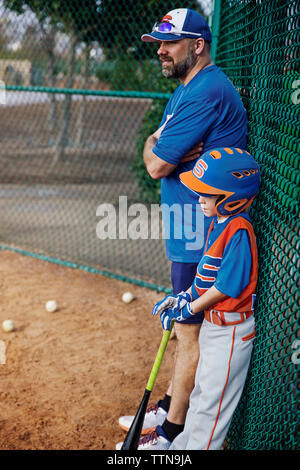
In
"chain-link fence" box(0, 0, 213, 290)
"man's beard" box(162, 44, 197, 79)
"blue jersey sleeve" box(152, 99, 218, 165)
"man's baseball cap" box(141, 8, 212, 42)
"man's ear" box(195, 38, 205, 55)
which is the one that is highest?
"man's baseball cap" box(141, 8, 212, 42)

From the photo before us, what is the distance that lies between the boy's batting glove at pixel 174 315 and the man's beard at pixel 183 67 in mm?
1118

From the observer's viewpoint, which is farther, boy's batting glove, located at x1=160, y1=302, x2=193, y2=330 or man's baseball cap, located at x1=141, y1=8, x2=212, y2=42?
man's baseball cap, located at x1=141, y1=8, x2=212, y2=42

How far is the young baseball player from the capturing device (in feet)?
6.07

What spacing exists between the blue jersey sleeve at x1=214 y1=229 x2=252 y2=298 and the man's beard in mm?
960

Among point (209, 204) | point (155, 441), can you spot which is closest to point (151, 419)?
point (155, 441)

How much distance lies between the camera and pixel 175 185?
241cm

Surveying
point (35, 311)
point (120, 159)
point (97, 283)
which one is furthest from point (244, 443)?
point (120, 159)

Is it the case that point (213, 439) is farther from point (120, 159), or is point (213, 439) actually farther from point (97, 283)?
point (120, 159)

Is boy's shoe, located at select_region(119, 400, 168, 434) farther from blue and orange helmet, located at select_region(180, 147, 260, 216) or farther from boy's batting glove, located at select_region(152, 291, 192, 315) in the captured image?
blue and orange helmet, located at select_region(180, 147, 260, 216)

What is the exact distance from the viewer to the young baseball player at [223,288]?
6.07 feet

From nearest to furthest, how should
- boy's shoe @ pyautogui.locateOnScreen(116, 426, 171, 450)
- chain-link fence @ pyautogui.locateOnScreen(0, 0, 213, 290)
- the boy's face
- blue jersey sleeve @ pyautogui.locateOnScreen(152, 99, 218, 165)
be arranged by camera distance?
the boy's face, blue jersey sleeve @ pyautogui.locateOnScreen(152, 99, 218, 165), boy's shoe @ pyautogui.locateOnScreen(116, 426, 171, 450), chain-link fence @ pyautogui.locateOnScreen(0, 0, 213, 290)

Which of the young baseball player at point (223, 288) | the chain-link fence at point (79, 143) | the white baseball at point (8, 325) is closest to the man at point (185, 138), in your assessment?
the young baseball player at point (223, 288)

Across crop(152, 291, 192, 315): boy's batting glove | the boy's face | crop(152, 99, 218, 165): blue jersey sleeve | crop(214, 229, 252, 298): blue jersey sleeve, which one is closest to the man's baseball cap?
crop(152, 99, 218, 165): blue jersey sleeve

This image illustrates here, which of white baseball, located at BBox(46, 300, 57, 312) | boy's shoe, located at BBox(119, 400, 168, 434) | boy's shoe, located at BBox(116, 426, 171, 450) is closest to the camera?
boy's shoe, located at BBox(116, 426, 171, 450)
